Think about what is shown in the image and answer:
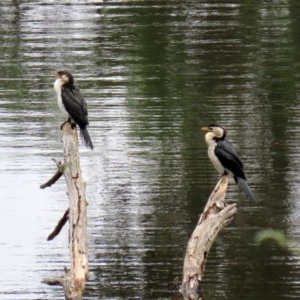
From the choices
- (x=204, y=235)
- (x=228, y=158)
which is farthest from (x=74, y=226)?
(x=228, y=158)

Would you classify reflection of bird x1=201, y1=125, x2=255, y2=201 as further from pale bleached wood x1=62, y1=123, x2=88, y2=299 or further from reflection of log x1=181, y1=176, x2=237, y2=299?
pale bleached wood x1=62, y1=123, x2=88, y2=299

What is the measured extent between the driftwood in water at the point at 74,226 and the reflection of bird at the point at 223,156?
5.80 feet

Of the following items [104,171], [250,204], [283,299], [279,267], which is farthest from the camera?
[104,171]

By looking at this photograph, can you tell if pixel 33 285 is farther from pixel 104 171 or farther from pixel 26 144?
pixel 26 144

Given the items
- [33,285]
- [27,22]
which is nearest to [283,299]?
[33,285]

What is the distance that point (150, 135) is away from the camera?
2019 centimetres

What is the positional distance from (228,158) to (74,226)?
2256mm

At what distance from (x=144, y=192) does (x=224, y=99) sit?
5.61m

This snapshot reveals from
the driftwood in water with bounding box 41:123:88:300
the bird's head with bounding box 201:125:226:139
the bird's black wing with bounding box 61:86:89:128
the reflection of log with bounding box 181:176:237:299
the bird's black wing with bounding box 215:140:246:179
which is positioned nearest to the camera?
the driftwood in water with bounding box 41:123:88:300

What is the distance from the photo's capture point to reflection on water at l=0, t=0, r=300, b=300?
14.2 metres

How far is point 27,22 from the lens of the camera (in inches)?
1226

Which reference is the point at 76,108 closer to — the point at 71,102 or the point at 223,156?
the point at 71,102

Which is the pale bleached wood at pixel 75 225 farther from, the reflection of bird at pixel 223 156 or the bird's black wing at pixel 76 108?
the bird's black wing at pixel 76 108

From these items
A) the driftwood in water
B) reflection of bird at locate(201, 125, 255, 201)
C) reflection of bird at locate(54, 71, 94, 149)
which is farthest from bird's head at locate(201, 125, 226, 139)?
the driftwood in water
